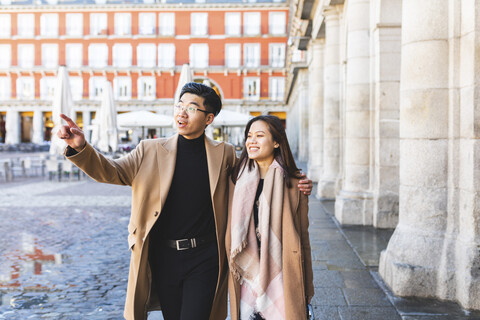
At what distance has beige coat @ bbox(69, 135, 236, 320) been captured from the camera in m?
2.57

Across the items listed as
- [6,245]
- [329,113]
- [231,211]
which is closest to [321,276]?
[231,211]

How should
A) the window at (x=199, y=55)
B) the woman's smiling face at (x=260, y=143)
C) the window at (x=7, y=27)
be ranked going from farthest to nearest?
the window at (x=7, y=27), the window at (x=199, y=55), the woman's smiling face at (x=260, y=143)

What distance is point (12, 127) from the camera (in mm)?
52438

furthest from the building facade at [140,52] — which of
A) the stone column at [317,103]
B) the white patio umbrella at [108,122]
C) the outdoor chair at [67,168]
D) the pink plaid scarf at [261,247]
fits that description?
the pink plaid scarf at [261,247]

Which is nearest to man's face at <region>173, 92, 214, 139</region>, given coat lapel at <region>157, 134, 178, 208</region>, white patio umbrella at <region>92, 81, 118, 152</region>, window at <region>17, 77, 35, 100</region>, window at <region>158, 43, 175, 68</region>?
coat lapel at <region>157, 134, 178, 208</region>

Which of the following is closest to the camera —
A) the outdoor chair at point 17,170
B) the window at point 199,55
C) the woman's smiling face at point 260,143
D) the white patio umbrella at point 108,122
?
the woman's smiling face at point 260,143

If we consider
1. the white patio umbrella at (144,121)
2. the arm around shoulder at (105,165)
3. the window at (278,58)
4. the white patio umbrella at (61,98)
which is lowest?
the arm around shoulder at (105,165)

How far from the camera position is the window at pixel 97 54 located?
51.7 metres

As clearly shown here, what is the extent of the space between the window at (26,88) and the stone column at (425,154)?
5415 centimetres

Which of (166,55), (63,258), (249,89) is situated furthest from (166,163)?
(166,55)

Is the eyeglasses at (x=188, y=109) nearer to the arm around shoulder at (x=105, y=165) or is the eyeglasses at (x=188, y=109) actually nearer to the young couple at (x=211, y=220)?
the young couple at (x=211, y=220)

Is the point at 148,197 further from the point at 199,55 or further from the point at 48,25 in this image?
the point at 48,25

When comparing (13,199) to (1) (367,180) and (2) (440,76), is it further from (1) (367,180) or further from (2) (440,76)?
(2) (440,76)

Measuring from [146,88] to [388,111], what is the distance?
46.3 m
